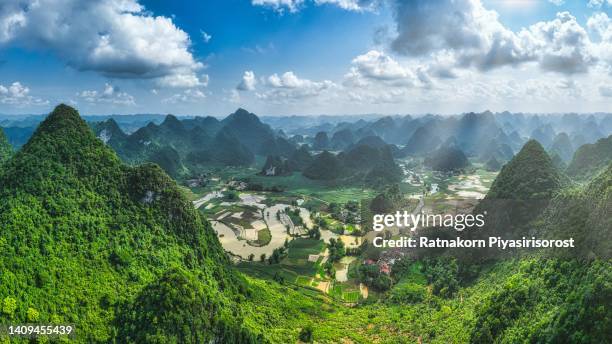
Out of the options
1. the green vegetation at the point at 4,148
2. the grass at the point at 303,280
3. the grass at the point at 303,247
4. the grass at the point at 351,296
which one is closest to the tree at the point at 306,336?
the grass at the point at 351,296

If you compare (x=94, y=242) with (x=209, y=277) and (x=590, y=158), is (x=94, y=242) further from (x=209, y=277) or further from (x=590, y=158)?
(x=590, y=158)

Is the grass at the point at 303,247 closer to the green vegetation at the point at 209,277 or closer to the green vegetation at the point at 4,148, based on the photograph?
the green vegetation at the point at 209,277

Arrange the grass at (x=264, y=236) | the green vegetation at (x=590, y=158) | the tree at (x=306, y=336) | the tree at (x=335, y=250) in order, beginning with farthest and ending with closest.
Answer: the green vegetation at (x=590, y=158)
the grass at (x=264, y=236)
the tree at (x=335, y=250)
the tree at (x=306, y=336)

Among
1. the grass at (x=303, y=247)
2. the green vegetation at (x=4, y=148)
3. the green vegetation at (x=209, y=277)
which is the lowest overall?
the grass at (x=303, y=247)

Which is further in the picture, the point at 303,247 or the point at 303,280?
the point at 303,247

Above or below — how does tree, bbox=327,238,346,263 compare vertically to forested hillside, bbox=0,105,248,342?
below

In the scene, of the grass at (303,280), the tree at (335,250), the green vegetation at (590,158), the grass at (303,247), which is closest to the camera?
the grass at (303,280)

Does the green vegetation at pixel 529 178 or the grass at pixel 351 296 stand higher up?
the green vegetation at pixel 529 178

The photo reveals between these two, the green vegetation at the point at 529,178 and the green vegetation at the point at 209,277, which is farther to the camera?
the green vegetation at the point at 529,178

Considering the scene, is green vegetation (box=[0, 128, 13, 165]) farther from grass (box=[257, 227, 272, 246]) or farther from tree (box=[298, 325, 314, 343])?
tree (box=[298, 325, 314, 343])

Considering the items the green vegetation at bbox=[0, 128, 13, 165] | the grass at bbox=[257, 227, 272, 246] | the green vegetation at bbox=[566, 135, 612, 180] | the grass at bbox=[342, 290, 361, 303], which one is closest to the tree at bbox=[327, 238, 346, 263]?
the grass at bbox=[342, 290, 361, 303]

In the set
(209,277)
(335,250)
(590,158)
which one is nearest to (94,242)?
(209,277)

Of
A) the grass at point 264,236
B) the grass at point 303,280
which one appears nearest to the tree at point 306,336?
the grass at point 303,280
